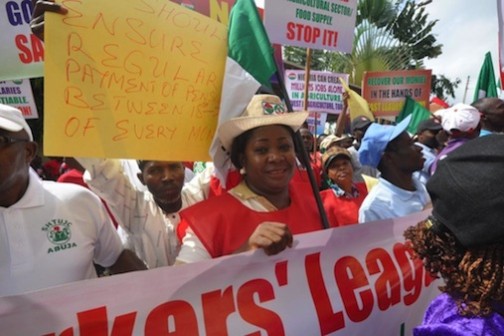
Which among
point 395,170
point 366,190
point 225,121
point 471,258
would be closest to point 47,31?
point 225,121

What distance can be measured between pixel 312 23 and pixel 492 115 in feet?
5.94

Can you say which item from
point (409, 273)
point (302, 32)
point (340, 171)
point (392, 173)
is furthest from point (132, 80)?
point (340, 171)

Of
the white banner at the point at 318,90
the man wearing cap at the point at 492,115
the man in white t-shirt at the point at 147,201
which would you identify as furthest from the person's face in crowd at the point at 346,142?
the man in white t-shirt at the point at 147,201

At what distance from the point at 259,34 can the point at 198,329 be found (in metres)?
1.24

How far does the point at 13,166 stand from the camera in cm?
178

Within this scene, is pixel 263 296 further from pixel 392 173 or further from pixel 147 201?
pixel 392 173

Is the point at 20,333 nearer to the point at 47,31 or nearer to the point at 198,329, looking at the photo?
the point at 198,329

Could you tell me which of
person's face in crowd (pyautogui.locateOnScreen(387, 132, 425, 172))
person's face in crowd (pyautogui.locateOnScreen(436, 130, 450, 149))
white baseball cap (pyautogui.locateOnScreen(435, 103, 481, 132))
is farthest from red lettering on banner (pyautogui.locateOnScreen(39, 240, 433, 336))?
person's face in crowd (pyautogui.locateOnScreen(436, 130, 450, 149))

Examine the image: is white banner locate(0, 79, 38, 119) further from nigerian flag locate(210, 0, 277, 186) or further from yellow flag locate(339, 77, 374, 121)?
nigerian flag locate(210, 0, 277, 186)

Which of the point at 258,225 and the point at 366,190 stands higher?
the point at 258,225

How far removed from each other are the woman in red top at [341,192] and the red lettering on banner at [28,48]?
193cm

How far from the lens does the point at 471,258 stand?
110 centimetres

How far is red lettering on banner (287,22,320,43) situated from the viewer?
332cm

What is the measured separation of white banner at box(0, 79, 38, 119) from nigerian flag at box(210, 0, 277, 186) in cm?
385
